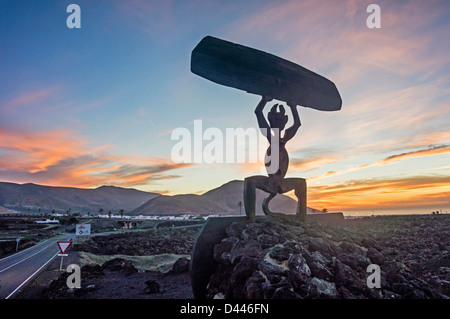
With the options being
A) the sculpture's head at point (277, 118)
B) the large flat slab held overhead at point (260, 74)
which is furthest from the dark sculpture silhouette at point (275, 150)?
the large flat slab held overhead at point (260, 74)

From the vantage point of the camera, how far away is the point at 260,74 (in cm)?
576

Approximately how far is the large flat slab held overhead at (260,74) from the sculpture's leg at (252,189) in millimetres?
1925

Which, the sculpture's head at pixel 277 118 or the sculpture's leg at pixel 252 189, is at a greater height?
the sculpture's head at pixel 277 118

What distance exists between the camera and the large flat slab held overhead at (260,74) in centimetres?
512

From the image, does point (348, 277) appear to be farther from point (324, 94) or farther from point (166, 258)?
point (166, 258)

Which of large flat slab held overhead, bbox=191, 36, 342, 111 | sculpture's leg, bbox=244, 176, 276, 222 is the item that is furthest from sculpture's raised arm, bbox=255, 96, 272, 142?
sculpture's leg, bbox=244, 176, 276, 222

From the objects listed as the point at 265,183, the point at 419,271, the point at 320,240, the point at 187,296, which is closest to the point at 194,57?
the point at 265,183

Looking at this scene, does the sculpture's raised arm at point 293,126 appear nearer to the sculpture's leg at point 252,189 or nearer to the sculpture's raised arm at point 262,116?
the sculpture's raised arm at point 262,116

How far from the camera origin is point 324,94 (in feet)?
23.0

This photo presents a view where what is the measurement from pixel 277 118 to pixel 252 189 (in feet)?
5.89

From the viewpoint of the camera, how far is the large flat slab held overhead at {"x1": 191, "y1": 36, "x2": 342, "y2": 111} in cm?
512

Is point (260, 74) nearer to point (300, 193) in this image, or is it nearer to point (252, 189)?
point (252, 189)

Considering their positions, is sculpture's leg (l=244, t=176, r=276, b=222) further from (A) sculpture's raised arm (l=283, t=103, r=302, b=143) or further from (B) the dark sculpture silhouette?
(A) sculpture's raised arm (l=283, t=103, r=302, b=143)
